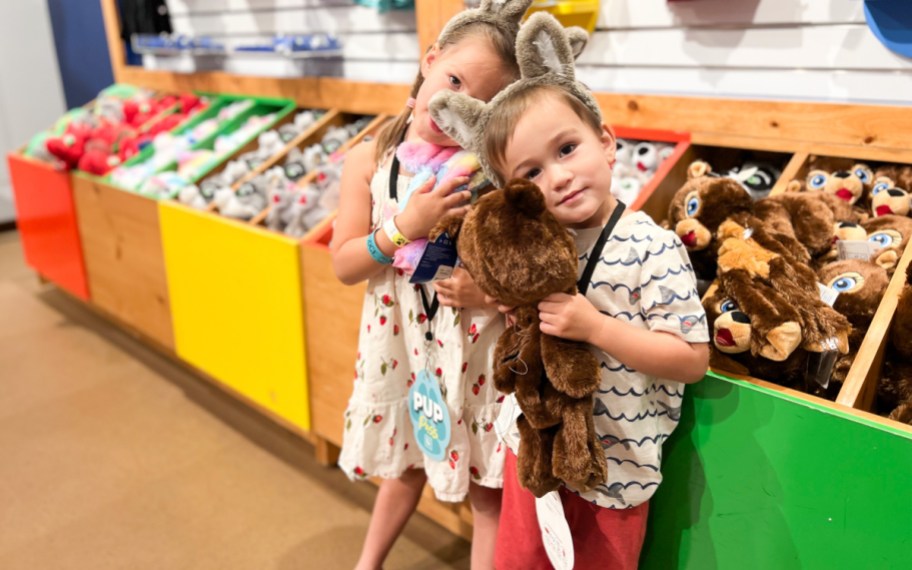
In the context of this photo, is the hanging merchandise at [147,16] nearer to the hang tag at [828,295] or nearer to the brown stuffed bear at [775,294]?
the brown stuffed bear at [775,294]

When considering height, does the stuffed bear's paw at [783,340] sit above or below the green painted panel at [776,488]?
above

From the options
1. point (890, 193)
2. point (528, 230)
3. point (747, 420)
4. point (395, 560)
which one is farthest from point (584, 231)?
point (395, 560)

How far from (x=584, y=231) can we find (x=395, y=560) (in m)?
1.27

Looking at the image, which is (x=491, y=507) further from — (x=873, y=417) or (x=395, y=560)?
(x=873, y=417)

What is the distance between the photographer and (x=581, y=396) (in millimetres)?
1083

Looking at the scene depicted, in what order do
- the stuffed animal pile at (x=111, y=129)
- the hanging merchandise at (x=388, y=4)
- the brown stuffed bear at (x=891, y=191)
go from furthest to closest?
1. the stuffed animal pile at (x=111, y=129)
2. the hanging merchandise at (x=388, y=4)
3. the brown stuffed bear at (x=891, y=191)

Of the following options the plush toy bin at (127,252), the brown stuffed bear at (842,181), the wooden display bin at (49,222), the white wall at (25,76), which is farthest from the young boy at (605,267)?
the white wall at (25,76)

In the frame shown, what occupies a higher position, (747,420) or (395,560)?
(747,420)

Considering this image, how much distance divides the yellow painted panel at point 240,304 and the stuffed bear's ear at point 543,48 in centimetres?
126

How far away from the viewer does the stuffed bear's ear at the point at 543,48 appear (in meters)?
1.10

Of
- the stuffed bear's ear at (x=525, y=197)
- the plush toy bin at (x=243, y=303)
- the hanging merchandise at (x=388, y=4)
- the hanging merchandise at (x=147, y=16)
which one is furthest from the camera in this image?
the hanging merchandise at (x=147, y=16)

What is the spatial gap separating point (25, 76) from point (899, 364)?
6317 millimetres

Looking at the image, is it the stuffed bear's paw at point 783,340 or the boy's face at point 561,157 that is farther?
the stuffed bear's paw at point 783,340

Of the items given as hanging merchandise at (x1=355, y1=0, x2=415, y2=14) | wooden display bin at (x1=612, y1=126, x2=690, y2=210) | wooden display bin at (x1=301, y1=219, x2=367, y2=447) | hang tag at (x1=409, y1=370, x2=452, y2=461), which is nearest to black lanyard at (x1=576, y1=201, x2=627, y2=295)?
hang tag at (x1=409, y1=370, x2=452, y2=461)
